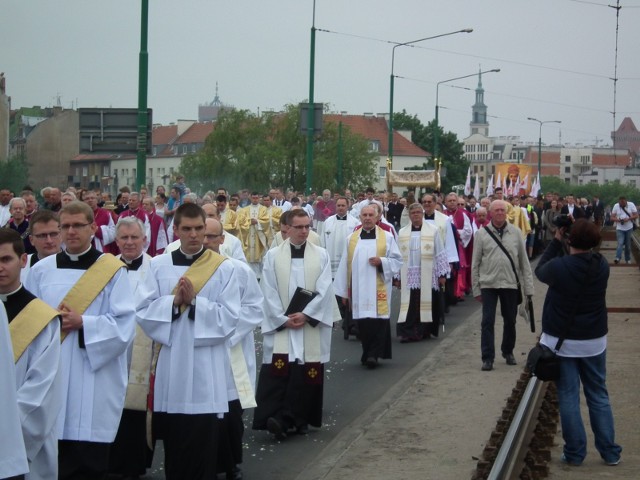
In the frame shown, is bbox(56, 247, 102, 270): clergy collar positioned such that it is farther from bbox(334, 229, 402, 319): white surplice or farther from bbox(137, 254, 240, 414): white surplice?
bbox(334, 229, 402, 319): white surplice

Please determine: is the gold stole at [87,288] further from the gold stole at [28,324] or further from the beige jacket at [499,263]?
the beige jacket at [499,263]

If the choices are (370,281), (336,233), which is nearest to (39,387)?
(370,281)

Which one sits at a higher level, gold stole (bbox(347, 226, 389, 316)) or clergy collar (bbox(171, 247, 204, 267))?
clergy collar (bbox(171, 247, 204, 267))

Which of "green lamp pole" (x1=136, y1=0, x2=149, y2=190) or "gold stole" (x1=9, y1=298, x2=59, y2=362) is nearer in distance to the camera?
"gold stole" (x1=9, y1=298, x2=59, y2=362)

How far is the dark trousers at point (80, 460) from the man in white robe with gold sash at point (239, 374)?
173cm

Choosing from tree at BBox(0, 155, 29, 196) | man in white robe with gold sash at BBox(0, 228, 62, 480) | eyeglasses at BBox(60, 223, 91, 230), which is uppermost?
tree at BBox(0, 155, 29, 196)

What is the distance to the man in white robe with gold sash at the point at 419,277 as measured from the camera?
52.5ft

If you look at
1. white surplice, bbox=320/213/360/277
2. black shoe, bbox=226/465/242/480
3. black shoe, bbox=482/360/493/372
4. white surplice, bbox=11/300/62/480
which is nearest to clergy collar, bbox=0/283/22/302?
white surplice, bbox=11/300/62/480

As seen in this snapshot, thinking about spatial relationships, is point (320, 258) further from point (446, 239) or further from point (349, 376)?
point (446, 239)

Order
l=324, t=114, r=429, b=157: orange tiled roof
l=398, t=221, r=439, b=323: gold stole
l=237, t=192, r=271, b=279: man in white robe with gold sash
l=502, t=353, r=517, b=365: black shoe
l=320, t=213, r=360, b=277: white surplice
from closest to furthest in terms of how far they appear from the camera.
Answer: l=502, t=353, r=517, b=365: black shoe < l=398, t=221, r=439, b=323: gold stole < l=320, t=213, r=360, b=277: white surplice < l=237, t=192, r=271, b=279: man in white robe with gold sash < l=324, t=114, r=429, b=157: orange tiled roof

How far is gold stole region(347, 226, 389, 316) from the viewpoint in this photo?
13391mm

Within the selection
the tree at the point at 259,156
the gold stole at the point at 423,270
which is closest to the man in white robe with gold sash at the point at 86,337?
the gold stole at the point at 423,270

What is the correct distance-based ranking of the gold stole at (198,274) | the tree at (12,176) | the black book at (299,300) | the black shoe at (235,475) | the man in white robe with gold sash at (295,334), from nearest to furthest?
1. the gold stole at (198,274)
2. the black shoe at (235,475)
3. the man in white robe with gold sash at (295,334)
4. the black book at (299,300)
5. the tree at (12,176)

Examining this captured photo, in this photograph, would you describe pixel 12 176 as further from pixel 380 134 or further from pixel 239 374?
pixel 380 134
